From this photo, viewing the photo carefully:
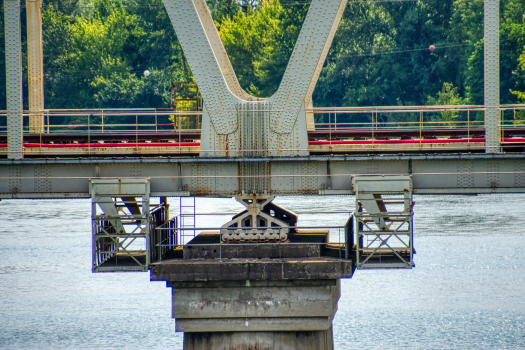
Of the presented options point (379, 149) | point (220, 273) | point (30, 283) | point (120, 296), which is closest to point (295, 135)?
point (379, 149)

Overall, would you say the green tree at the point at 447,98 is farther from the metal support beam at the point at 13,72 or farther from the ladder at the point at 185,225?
the metal support beam at the point at 13,72

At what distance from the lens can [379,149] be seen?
19.1 meters

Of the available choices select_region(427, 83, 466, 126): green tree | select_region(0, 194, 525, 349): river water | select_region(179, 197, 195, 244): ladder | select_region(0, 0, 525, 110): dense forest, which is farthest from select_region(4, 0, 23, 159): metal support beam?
select_region(427, 83, 466, 126): green tree

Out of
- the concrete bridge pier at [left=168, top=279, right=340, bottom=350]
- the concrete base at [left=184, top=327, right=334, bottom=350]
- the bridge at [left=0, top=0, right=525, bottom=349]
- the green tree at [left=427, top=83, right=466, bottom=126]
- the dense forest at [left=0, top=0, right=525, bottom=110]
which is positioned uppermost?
the dense forest at [left=0, top=0, right=525, bottom=110]

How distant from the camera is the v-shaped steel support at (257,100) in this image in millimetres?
18109

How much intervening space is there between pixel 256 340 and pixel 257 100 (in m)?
5.49

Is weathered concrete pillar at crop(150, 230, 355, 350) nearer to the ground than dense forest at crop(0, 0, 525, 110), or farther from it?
nearer to the ground

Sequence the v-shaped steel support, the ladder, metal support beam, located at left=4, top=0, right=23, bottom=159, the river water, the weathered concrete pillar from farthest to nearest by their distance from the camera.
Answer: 1. the river water
2. the ladder
3. metal support beam, located at left=4, top=0, right=23, bottom=159
4. the v-shaped steel support
5. the weathered concrete pillar

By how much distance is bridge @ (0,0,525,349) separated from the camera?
18.0m

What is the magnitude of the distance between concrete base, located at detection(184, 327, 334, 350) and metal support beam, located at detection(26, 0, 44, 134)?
950 centimetres

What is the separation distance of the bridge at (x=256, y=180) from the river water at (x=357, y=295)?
10311mm

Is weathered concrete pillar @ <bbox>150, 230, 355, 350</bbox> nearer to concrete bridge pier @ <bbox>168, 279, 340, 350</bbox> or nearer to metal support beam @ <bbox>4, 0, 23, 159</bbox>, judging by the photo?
concrete bridge pier @ <bbox>168, 279, 340, 350</bbox>

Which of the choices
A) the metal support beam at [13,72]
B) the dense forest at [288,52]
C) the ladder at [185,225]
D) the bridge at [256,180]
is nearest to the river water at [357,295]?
the ladder at [185,225]

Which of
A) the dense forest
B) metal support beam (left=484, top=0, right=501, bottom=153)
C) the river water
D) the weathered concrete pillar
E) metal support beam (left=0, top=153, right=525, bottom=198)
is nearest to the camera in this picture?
the weathered concrete pillar
